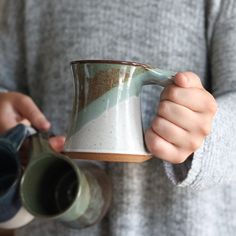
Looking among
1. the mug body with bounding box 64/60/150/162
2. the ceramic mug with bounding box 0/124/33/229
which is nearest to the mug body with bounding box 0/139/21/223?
the ceramic mug with bounding box 0/124/33/229

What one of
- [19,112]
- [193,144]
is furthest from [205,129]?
[19,112]

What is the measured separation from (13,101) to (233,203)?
0.94 ft

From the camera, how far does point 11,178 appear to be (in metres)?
0.55

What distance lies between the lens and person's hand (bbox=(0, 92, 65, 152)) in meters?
0.59

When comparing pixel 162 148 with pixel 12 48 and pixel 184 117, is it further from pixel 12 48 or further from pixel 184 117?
pixel 12 48

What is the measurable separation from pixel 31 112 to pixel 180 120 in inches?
8.8

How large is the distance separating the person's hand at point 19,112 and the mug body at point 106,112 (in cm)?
15

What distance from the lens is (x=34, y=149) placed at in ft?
1.70

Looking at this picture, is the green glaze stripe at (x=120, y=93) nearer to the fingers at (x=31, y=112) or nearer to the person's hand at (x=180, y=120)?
the person's hand at (x=180, y=120)

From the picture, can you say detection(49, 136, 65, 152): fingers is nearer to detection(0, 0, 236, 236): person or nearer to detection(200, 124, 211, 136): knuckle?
detection(0, 0, 236, 236): person

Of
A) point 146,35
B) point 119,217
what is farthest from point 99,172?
point 146,35

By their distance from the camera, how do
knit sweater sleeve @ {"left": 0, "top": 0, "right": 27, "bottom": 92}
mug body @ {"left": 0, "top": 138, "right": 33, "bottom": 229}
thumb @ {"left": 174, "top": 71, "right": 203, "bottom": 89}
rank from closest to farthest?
1. thumb @ {"left": 174, "top": 71, "right": 203, "bottom": 89}
2. mug body @ {"left": 0, "top": 138, "right": 33, "bottom": 229}
3. knit sweater sleeve @ {"left": 0, "top": 0, "right": 27, "bottom": 92}

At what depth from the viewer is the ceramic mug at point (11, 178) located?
1.72 feet

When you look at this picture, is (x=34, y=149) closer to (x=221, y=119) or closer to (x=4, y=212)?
(x=4, y=212)
